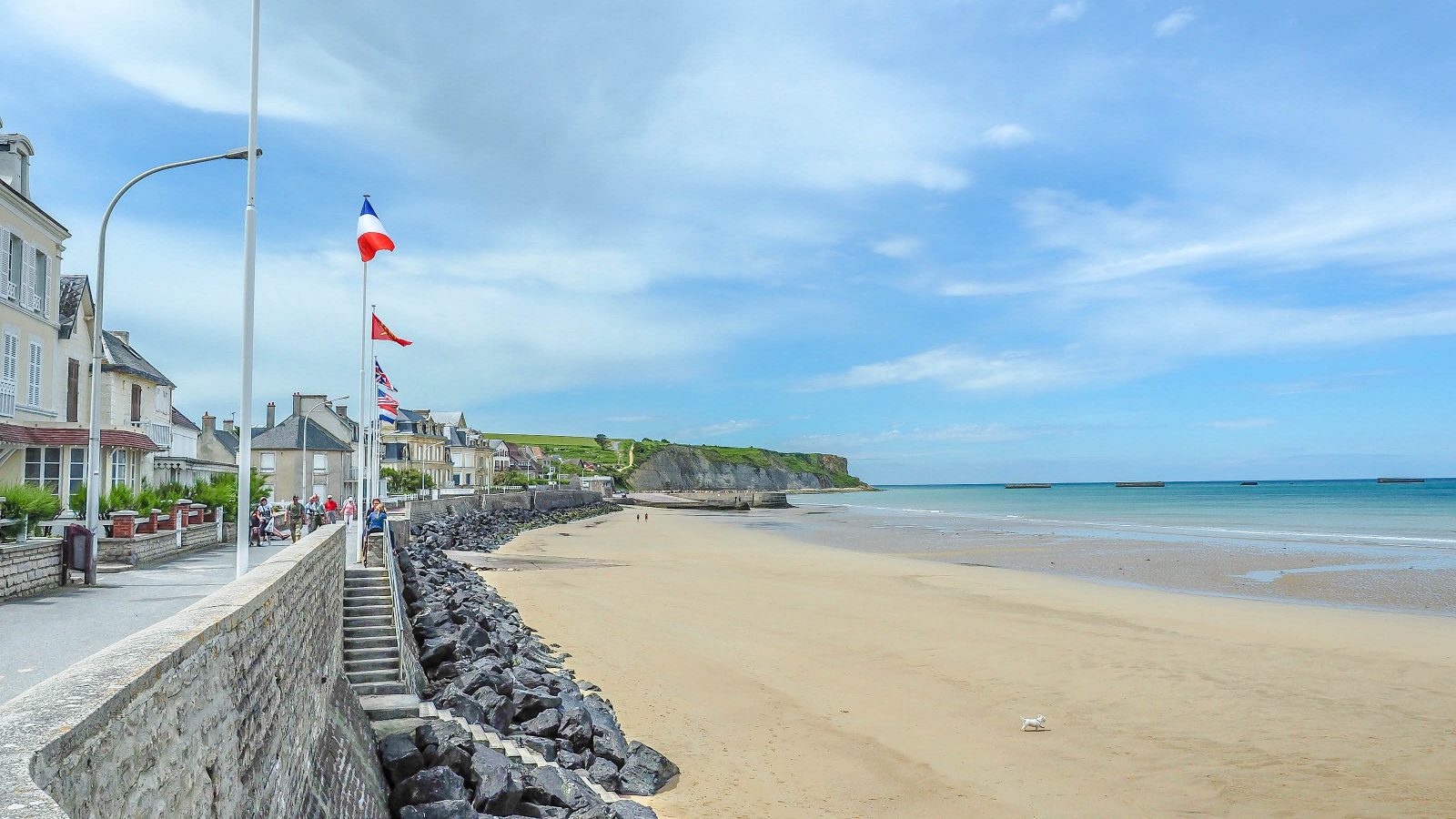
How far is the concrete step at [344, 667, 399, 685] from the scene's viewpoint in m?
11.7

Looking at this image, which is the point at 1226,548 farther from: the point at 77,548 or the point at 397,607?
the point at 77,548

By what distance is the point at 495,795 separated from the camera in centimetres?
807

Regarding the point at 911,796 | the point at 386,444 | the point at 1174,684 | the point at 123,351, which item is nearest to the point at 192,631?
the point at 911,796

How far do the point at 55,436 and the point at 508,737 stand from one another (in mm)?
16271

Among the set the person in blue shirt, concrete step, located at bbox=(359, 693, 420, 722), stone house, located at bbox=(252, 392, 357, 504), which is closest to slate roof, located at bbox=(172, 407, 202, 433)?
stone house, located at bbox=(252, 392, 357, 504)

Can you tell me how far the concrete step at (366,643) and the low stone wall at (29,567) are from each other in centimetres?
415

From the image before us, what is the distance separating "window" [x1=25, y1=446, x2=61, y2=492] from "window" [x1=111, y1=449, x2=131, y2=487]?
3.18 m

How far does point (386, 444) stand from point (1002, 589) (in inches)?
2016

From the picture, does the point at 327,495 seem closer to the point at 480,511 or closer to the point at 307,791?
the point at 480,511

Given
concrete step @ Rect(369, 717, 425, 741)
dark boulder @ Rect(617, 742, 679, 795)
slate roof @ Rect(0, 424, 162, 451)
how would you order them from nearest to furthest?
dark boulder @ Rect(617, 742, 679, 795) → concrete step @ Rect(369, 717, 425, 741) → slate roof @ Rect(0, 424, 162, 451)

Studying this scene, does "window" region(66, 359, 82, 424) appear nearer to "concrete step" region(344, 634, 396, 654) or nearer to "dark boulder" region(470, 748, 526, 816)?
"concrete step" region(344, 634, 396, 654)

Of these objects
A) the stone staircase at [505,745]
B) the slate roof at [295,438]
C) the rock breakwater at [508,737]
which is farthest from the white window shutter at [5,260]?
the slate roof at [295,438]

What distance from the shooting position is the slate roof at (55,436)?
60.1 feet

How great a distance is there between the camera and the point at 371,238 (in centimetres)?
1362
